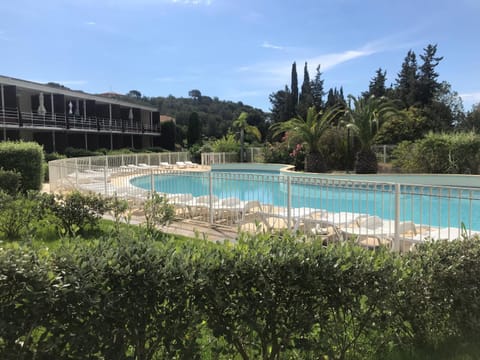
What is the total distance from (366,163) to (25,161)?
51.4 ft

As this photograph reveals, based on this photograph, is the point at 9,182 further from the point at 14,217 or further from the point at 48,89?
the point at 48,89

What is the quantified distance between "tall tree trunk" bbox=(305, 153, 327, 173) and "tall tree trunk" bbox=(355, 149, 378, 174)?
1988mm

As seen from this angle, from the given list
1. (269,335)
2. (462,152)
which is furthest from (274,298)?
(462,152)

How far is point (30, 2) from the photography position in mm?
9797

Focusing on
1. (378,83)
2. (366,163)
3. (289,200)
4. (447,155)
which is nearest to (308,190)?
(289,200)

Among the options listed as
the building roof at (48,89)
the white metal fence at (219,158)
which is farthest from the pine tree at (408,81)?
the building roof at (48,89)

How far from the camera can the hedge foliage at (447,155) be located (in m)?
18.3

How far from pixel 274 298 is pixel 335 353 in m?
0.64

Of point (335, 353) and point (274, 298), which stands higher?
point (274, 298)

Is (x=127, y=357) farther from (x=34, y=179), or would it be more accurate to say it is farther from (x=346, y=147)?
(x=346, y=147)

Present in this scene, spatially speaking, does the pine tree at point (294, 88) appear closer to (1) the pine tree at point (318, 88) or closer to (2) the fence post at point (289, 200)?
(1) the pine tree at point (318, 88)

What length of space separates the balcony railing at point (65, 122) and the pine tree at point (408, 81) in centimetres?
2579

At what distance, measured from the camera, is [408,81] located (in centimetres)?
3600

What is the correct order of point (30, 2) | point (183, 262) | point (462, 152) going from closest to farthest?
point (183, 262)
point (30, 2)
point (462, 152)
